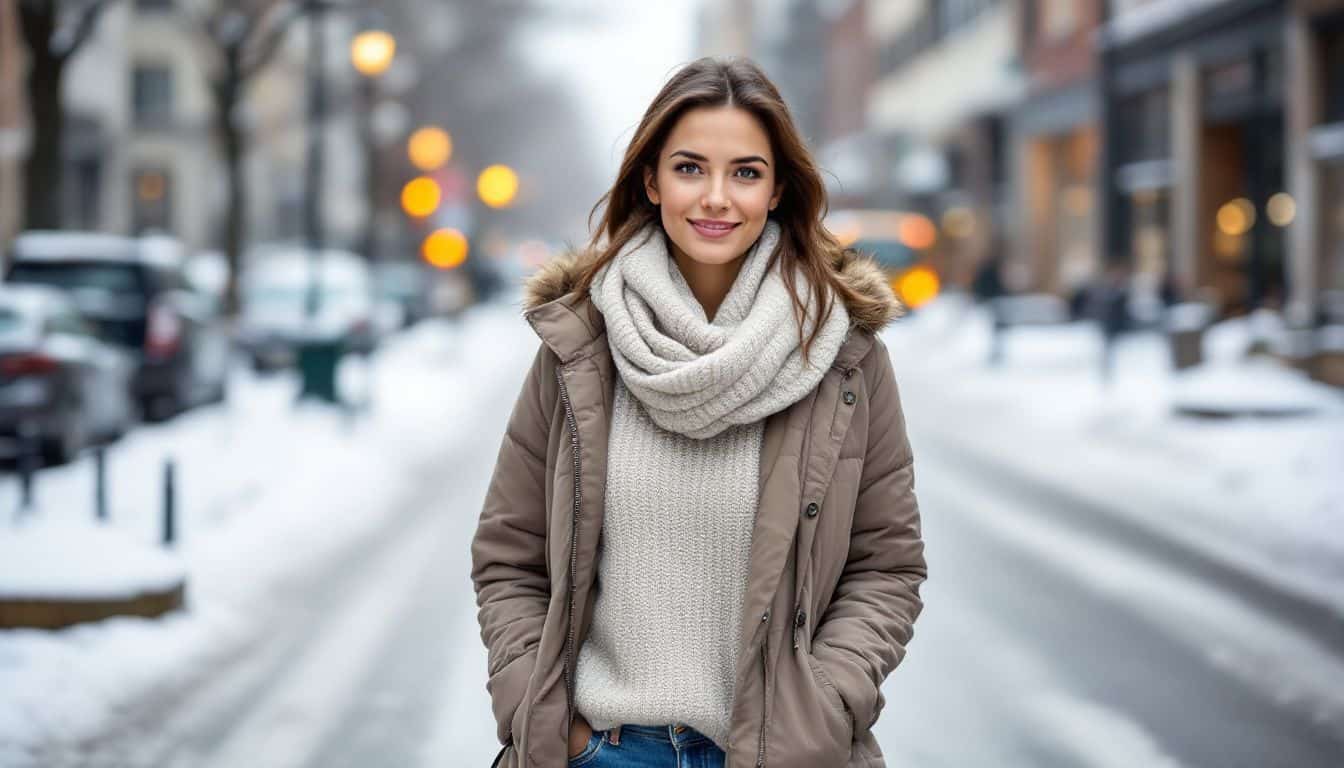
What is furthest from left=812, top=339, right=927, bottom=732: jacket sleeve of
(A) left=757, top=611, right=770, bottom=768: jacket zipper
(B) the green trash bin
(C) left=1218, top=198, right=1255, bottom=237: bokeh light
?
(C) left=1218, top=198, right=1255, bottom=237: bokeh light

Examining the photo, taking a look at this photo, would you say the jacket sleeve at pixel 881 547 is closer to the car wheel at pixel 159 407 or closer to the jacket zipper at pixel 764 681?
the jacket zipper at pixel 764 681

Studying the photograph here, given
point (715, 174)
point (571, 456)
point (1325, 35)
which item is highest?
point (1325, 35)

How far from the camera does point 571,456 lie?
9.43 feet

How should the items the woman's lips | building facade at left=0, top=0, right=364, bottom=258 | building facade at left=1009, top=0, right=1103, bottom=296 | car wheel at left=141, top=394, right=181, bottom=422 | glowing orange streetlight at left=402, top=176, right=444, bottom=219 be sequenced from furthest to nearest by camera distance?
building facade at left=0, top=0, right=364, bottom=258 → building facade at left=1009, top=0, right=1103, bottom=296 → glowing orange streetlight at left=402, top=176, right=444, bottom=219 → car wheel at left=141, top=394, right=181, bottom=422 → the woman's lips

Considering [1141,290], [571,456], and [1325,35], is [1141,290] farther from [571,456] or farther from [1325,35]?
[571,456]

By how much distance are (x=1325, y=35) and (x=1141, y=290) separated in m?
9.68

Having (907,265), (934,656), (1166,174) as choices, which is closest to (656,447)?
(934,656)

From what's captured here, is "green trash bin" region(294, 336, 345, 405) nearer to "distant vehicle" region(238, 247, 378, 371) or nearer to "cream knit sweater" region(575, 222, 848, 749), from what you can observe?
"distant vehicle" region(238, 247, 378, 371)

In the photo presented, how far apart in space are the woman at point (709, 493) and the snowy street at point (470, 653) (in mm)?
3526

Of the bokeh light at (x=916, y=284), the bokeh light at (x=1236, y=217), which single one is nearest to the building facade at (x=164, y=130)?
the bokeh light at (x=916, y=284)

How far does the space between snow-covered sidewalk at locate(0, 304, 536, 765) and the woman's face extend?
4.35 metres

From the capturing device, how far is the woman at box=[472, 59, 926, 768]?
2787 mm

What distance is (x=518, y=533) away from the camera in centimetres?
303

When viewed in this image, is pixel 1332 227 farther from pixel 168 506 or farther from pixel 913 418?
pixel 168 506
